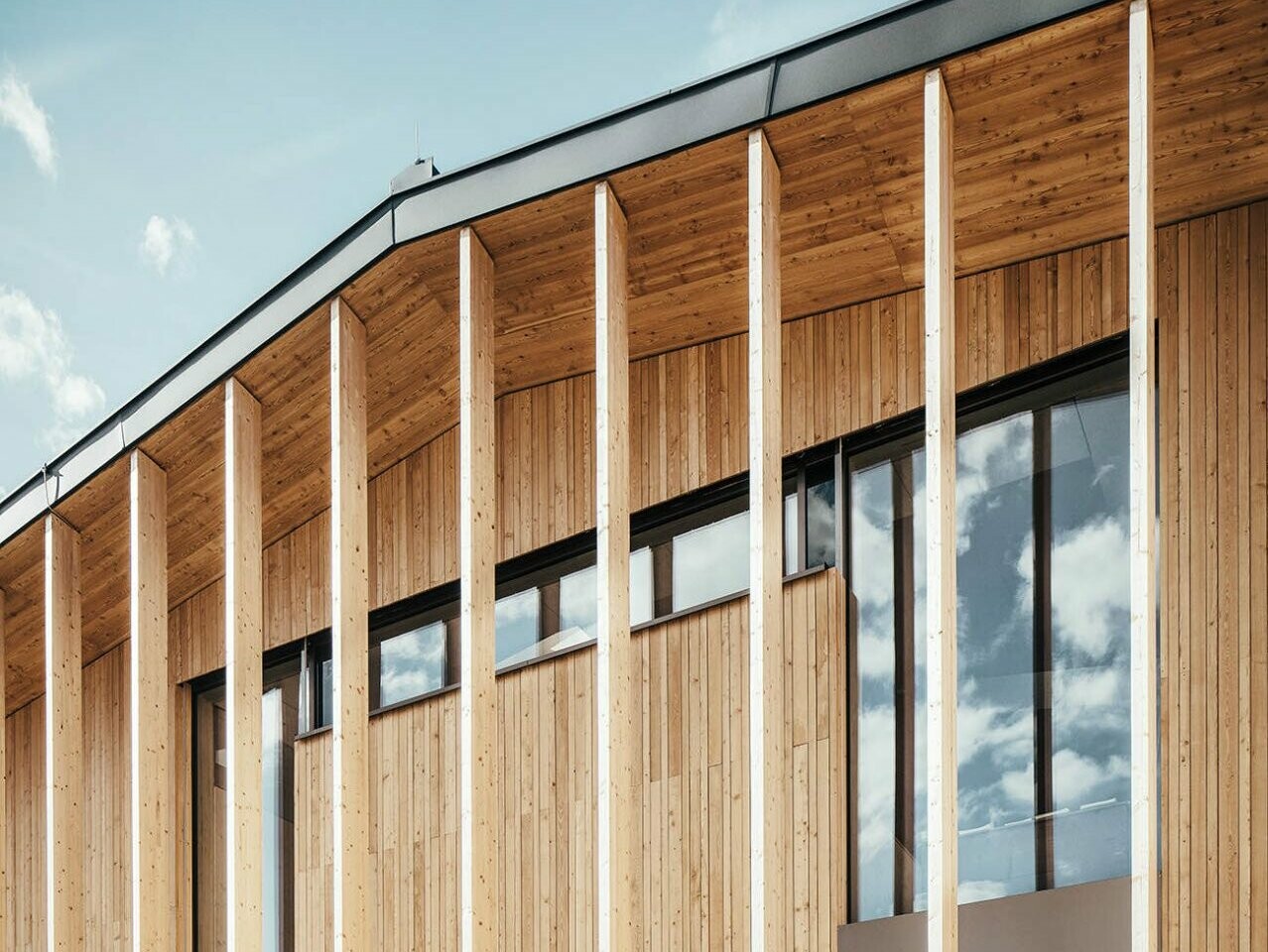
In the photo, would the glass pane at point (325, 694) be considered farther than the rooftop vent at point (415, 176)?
Yes

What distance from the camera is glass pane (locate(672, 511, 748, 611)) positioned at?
360 inches

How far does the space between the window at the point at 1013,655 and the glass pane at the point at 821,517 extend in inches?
8.8

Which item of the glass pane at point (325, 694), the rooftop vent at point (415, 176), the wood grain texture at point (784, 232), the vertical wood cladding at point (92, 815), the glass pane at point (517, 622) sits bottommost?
the vertical wood cladding at point (92, 815)

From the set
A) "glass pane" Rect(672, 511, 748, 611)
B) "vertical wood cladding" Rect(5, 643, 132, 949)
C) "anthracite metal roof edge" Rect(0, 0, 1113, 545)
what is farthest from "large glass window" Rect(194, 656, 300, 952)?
"glass pane" Rect(672, 511, 748, 611)

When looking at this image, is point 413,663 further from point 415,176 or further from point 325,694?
point 415,176

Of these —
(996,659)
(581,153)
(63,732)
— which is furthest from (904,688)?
(63,732)

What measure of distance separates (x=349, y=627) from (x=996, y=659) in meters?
3.53

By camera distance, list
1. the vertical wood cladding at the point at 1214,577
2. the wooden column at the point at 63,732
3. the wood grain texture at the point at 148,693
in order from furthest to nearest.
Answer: the wooden column at the point at 63,732 → the wood grain texture at the point at 148,693 → the vertical wood cladding at the point at 1214,577

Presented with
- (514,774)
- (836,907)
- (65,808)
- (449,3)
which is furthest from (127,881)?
(449,3)

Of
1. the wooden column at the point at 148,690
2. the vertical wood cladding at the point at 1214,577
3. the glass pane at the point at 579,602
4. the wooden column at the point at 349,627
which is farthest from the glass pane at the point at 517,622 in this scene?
the vertical wood cladding at the point at 1214,577

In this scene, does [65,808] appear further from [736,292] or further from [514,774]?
[736,292]

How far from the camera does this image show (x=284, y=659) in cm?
1080

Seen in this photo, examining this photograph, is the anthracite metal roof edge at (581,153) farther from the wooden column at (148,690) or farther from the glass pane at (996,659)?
the glass pane at (996,659)

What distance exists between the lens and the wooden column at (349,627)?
769 cm
